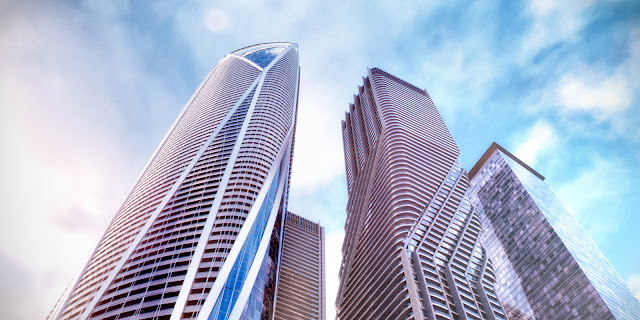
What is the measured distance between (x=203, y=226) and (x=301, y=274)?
4902cm

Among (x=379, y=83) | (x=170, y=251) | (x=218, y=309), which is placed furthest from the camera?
(x=379, y=83)

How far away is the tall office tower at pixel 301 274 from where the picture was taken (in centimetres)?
10738

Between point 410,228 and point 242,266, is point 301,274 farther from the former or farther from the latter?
point 242,266

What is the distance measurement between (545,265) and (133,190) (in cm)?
10727

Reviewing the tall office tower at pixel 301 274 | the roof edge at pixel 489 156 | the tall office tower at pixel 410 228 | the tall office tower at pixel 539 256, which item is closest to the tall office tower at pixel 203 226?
the tall office tower at pixel 410 228

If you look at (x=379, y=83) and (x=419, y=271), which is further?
(x=379, y=83)

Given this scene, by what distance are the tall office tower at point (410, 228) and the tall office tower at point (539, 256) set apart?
2360 cm

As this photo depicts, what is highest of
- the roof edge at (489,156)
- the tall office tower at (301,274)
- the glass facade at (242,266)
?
the roof edge at (489,156)

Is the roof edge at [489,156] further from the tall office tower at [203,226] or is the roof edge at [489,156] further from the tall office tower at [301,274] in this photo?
the tall office tower at [203,226]

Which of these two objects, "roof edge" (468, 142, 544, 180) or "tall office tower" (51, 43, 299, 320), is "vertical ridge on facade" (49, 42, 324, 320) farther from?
"roof edge" (468, 142, 544, 180)

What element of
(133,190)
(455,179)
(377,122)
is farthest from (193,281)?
(377,122)

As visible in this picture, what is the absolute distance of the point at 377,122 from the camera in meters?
137

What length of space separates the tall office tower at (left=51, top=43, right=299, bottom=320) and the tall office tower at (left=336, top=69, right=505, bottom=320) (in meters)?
22.3

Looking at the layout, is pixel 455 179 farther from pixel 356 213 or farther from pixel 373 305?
pixel 373 305
